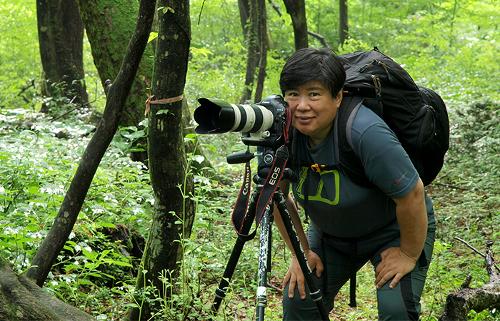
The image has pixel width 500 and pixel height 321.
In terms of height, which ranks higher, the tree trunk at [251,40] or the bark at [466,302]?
the tree trunk at [251,40]

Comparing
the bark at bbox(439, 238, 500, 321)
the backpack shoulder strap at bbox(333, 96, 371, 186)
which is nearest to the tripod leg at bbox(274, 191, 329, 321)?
the backpack shoulder strap at bbox(333, 96, 371, 186)

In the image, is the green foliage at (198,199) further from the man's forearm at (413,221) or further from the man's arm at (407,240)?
the man's forearm at (413,221)

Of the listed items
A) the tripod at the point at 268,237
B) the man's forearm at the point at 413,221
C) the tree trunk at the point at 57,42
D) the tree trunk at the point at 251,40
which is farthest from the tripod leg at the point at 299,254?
the tree trunk at the point at 57,42

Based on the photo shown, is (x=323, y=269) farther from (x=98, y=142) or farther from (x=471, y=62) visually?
(x=471, y=62)

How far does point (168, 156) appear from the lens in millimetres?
3771

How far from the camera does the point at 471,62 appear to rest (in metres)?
16.2

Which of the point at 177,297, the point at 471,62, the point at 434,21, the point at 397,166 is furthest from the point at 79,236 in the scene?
the point at 434,21

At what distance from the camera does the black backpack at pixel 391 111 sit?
114 inches

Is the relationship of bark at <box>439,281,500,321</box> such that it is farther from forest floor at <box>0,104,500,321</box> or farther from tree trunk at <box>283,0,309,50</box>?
tree trunk at <box>283,0,309,50</box>

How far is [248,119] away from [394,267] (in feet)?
3.07

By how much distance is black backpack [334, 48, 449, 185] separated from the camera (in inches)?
114

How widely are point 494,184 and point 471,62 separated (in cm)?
859

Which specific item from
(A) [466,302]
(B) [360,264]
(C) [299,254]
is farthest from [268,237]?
(A) [466,302]

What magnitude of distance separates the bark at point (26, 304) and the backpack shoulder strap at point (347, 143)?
4.10 ft
